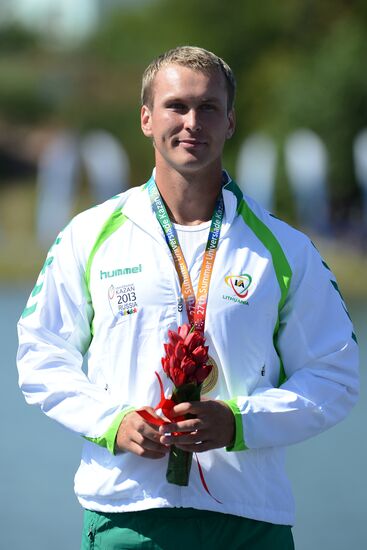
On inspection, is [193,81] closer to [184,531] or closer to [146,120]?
[146,120]

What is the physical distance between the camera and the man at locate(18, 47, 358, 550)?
9.58 feet

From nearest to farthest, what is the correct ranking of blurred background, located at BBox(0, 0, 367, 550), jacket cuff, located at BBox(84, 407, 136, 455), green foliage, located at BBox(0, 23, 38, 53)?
jacket cuff, located at BBox(84, 407, 136, 455), blurred background, located at BBox(0, 0, 367, 550), green foliage, located at BBox(0, 23, 38, 53)

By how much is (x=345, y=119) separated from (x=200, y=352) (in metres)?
32.8

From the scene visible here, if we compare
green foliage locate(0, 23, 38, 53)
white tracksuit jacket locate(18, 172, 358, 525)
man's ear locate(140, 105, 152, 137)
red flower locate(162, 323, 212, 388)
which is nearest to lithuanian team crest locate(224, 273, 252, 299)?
white tracksuit jacket locate(18, 172, 358, 525)

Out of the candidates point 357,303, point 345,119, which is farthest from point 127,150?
point 357,303

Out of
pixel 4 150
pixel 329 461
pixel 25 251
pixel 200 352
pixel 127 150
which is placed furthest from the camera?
pixel 4 150

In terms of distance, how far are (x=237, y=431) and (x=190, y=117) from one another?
0.74 meters

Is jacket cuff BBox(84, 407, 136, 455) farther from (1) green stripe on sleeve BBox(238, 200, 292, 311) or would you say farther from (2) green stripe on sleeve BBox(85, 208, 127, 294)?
(1) green stripe on sleeve BBox(238, 200, 292, 311)

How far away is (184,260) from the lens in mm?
3051

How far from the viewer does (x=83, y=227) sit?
3098 mm

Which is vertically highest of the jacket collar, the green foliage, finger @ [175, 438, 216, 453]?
the green foliage

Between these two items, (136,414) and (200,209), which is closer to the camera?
(136,414)

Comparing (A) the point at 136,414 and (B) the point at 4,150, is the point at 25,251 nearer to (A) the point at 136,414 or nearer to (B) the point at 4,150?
(B) the point at 4,150

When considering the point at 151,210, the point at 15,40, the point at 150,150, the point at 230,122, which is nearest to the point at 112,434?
the point at 151,210
